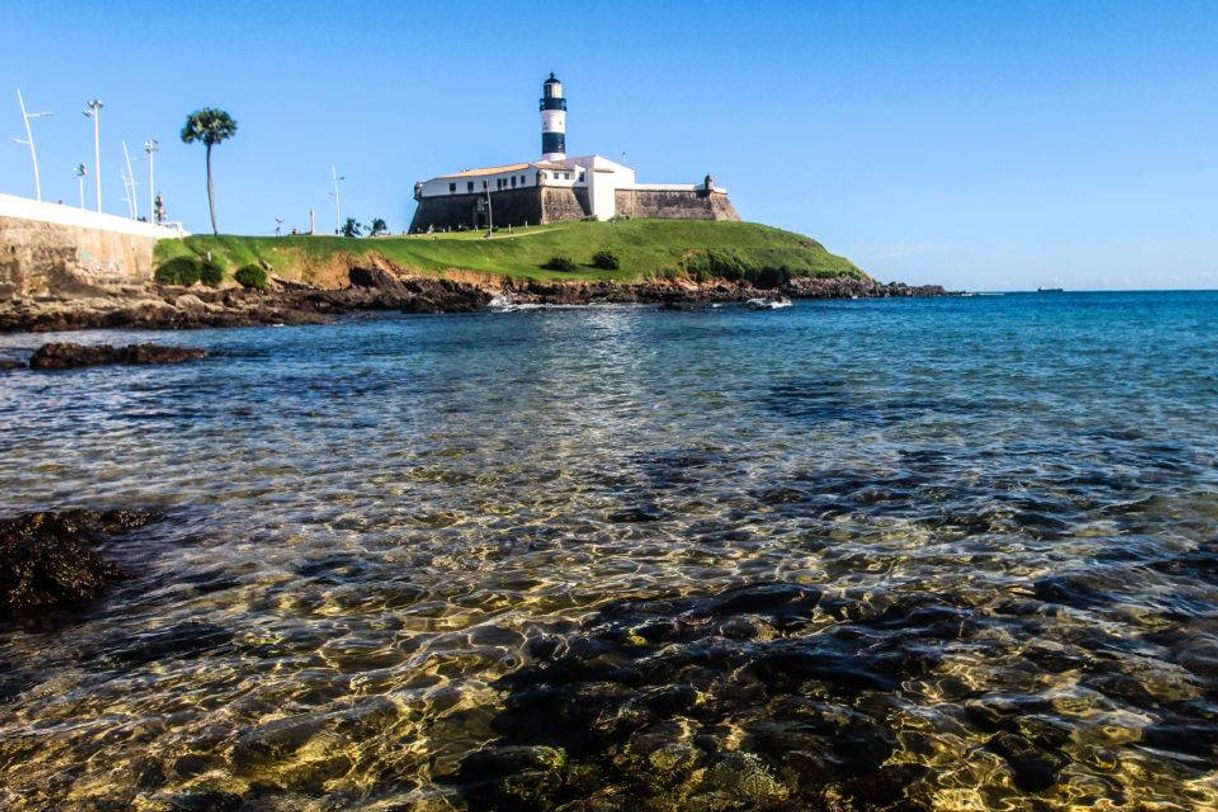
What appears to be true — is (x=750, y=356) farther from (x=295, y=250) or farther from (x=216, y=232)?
(x=216, y=232)

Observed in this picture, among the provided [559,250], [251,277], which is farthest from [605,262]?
[251,277]

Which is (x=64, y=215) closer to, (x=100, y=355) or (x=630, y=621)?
(x=100, y=355)

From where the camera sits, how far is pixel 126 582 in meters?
8.88

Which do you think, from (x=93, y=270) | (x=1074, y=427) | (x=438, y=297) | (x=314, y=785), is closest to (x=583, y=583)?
(x=314, y=785)

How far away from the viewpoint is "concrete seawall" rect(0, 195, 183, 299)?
57156mm

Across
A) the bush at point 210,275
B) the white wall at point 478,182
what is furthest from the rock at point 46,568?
the white wall at point 478,182

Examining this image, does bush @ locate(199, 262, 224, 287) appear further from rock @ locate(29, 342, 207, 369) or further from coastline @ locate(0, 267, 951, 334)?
rock @ locate(29, 342, 207, 369)

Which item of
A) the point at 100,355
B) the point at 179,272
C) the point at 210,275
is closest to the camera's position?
the point at 100,355

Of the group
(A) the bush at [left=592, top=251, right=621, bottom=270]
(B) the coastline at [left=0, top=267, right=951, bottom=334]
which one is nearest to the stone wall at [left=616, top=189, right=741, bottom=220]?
(B) the coastline at [left=0, top=267, right=951, bottom=334]

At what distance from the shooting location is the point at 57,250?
60938mm

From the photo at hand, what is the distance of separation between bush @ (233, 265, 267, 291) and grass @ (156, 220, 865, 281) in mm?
1935

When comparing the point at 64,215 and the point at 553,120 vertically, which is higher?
the point at 553,120

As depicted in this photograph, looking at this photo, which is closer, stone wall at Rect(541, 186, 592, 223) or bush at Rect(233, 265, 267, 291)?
bush at Rect(233, 265, 267, 291)

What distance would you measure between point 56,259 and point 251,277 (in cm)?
2330
